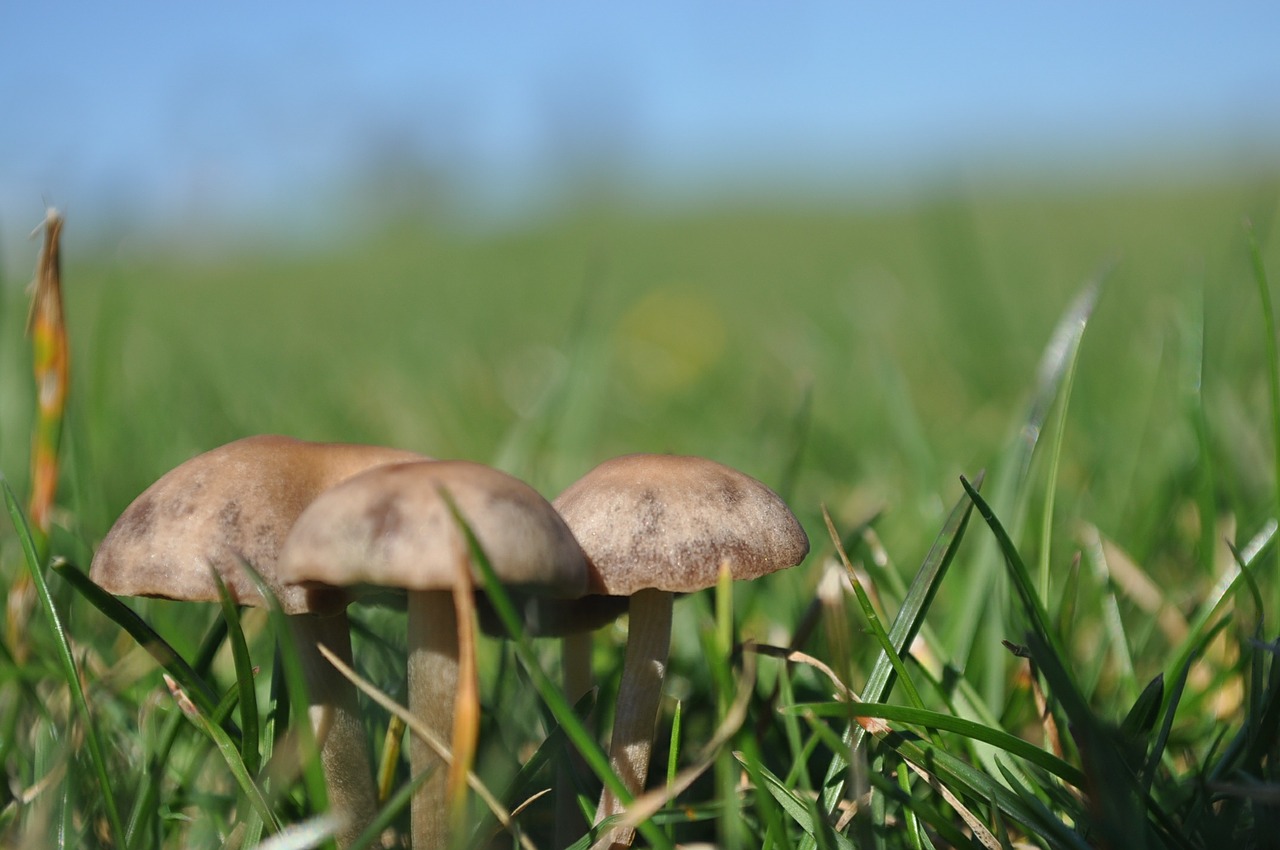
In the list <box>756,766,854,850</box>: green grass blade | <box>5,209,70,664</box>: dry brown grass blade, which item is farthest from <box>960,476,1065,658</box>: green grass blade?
<box>5,209,70,664</box>: dry brown grass blade

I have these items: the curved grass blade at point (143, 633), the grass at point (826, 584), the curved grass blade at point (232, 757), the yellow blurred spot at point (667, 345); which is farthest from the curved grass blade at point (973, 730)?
the yellow blurred spot at point (667, 345)

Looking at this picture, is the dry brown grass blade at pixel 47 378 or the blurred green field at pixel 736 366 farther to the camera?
the blurred green field at pixel 736 366

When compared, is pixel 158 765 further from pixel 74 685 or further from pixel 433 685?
pixel 433 685

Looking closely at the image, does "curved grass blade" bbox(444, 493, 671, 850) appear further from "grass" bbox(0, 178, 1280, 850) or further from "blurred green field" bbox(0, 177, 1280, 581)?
"blurred green field" bbox(0, 177, 1280, 581)

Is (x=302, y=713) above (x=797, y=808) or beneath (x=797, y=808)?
above

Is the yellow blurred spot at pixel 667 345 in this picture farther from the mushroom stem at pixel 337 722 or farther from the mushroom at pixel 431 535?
the mushroom at pixel 431 535

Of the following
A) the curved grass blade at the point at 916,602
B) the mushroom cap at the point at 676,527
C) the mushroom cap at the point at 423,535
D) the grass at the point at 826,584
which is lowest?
the grass at the point at 826,584

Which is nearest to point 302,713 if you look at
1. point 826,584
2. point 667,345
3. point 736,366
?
point 826,584
